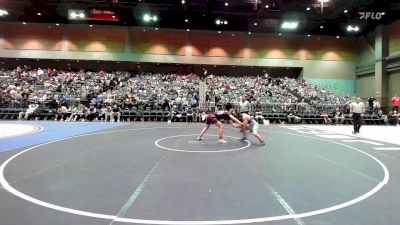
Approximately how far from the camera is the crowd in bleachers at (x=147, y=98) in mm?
19906

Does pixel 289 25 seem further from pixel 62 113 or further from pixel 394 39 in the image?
pixel 62 113

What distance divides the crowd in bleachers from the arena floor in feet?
40.1

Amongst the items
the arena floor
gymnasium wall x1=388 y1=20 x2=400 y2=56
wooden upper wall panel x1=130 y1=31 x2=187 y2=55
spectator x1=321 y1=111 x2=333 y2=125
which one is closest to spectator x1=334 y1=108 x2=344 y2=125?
spectator x1=321 y1=111 x2=333 y2=125

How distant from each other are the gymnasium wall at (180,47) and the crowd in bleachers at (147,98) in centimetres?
243

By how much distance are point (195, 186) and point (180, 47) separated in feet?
90.7

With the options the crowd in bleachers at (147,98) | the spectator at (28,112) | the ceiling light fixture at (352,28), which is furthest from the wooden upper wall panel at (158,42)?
the ceiling light fixture at (352,28)

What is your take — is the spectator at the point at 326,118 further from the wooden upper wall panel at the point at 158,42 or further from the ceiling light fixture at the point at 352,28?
the wooden upper wall panel at the point at 158,42

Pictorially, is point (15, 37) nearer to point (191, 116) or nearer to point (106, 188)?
point (191, 116)

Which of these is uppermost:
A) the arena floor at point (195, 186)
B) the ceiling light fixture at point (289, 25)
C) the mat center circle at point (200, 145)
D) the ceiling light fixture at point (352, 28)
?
the ceiling light fixture at point (289, 25)

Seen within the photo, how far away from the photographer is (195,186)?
4633mm

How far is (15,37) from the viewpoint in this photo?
29.9m

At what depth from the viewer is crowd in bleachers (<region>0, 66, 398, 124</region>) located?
19.9 metres

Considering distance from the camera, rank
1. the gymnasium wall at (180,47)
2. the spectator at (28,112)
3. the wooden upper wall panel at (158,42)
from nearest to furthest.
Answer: the spectator at (28,112), the gymnasium wall at (180,47), the wooden upper wall panel at (158,42)

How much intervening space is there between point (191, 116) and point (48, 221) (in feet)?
55.3
